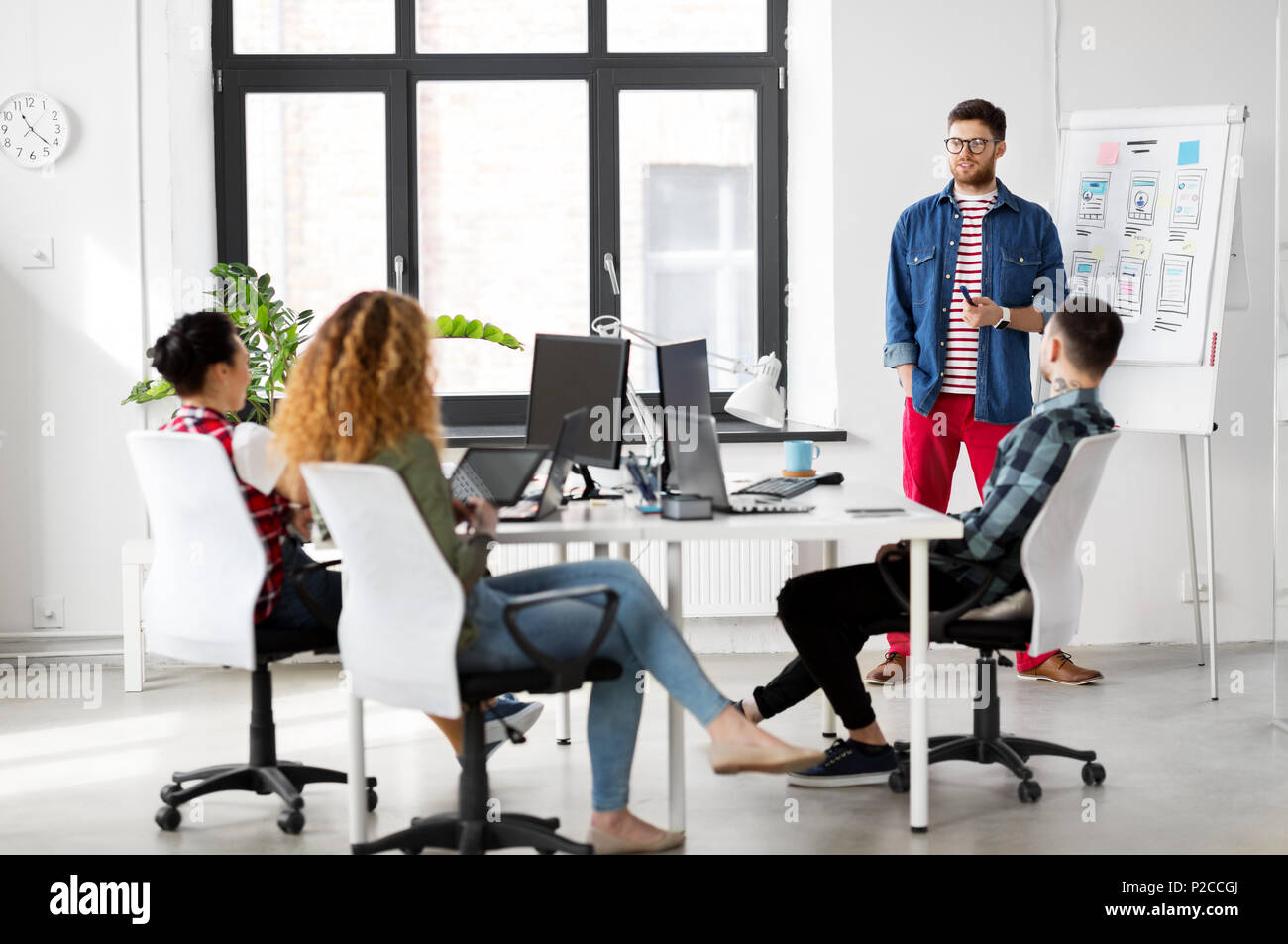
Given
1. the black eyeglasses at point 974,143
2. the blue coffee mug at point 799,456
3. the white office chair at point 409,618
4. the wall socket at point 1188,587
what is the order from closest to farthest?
1. the white office chair at point 409,618
2. the blue coffee mug at point 799,456
3. the black eyeglasses at point 974,143
4. the wall socket at point 1188,587

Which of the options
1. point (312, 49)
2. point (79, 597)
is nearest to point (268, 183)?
point (312, 49)

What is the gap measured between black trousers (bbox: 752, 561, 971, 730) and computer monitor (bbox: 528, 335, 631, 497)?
0.63 meters

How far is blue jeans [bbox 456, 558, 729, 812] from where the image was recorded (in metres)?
2.58

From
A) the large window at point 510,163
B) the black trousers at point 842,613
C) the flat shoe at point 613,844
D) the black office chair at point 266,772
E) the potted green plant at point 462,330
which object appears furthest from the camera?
the large window at point 510,163

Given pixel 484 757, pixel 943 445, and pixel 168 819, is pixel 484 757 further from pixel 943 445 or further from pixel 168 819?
pixel 943 445

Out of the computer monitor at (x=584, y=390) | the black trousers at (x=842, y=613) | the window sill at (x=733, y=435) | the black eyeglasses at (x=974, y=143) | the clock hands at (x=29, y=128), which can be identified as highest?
the clock hands at (x=29, y=128)

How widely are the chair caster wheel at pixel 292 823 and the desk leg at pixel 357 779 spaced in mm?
218

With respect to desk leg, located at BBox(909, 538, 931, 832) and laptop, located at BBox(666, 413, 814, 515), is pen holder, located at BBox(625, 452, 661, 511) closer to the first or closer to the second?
laptop, located at BBox(666, 413, 814, 515)

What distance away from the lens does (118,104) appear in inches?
188

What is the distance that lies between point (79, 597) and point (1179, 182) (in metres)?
4.17

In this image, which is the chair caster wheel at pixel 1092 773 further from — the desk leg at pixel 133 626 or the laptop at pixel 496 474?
the desk leg at pixel 133 626

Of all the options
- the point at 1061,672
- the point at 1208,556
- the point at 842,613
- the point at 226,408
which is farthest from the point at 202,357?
the point at 1208,556

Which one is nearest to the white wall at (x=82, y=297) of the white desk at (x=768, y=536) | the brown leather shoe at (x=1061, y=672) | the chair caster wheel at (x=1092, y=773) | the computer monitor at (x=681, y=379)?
the computer monitor at (x=681, y=379)

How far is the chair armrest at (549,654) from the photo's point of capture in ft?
8.30
